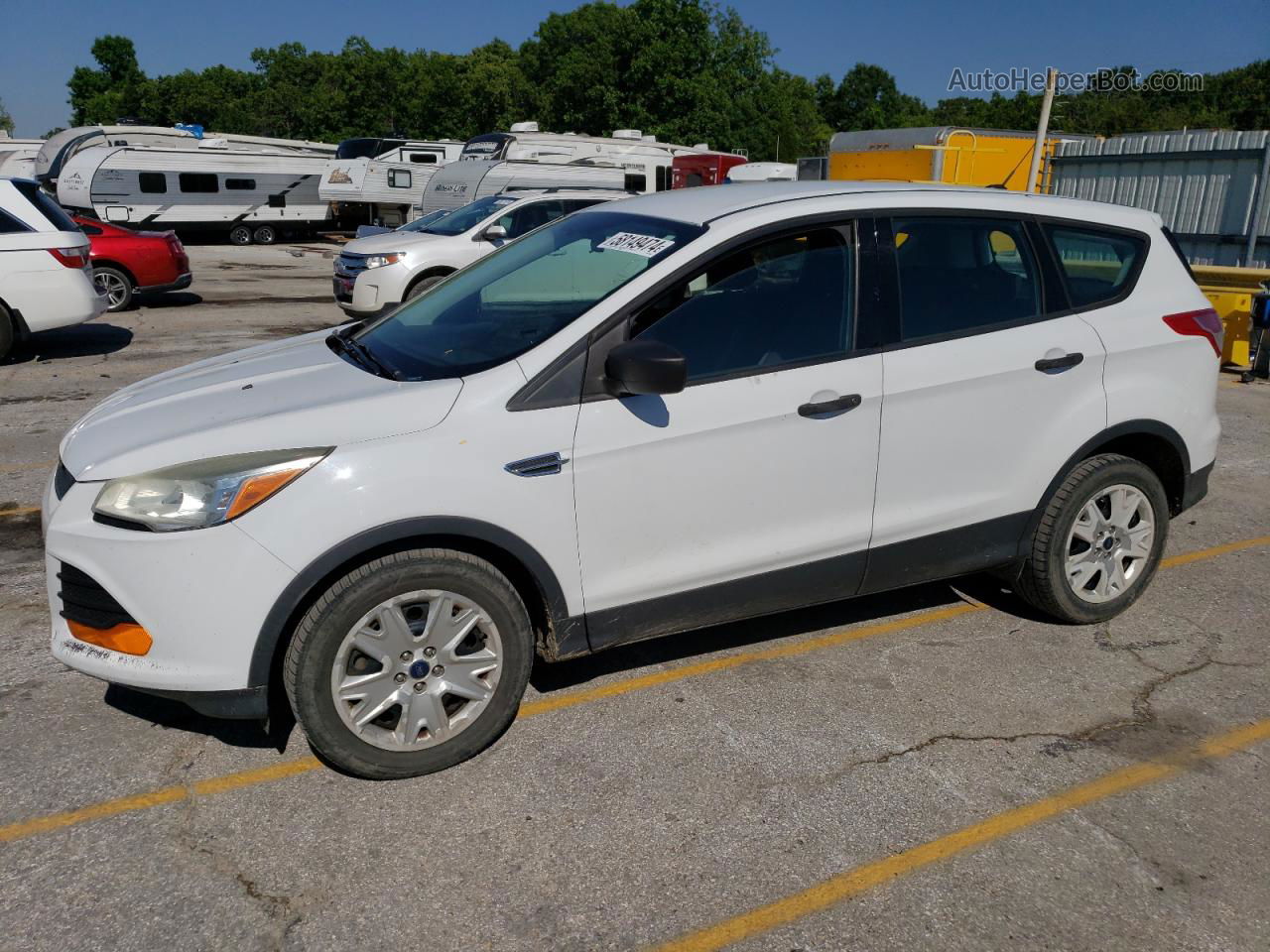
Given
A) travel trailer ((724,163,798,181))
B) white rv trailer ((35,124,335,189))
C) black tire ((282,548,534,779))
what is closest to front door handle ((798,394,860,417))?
black tire ((282,548,534,779))

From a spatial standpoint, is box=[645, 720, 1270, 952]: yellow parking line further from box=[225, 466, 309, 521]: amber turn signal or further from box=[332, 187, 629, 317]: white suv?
box=[332, 187, 629, 317]: white suv

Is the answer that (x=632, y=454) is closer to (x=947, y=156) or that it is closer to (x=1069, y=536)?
(x=1069, y=536)

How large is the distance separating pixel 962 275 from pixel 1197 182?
43.3 ft

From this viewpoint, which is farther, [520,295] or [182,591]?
[520,295]

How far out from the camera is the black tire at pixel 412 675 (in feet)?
10.0

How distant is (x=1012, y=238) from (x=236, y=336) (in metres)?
10.6

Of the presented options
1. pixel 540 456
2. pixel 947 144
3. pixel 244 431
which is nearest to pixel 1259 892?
pixel 540 456

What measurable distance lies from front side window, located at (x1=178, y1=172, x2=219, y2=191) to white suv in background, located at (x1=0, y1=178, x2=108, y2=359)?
60.3 feet

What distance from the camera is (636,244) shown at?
376cm

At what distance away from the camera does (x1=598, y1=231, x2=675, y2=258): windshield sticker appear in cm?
362

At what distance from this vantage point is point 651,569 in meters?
3.50

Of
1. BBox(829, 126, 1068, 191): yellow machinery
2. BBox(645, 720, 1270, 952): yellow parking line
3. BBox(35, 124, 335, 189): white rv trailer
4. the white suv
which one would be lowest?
BBox(645, 720, 1270, 952): yellow parking line

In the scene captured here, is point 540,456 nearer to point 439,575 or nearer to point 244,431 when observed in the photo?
point 439,575

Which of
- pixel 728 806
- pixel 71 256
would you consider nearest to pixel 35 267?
pixel 71 256
